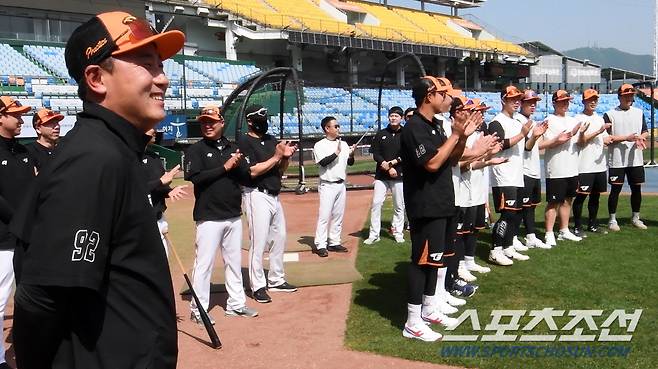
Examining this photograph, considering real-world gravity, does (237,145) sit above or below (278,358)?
above

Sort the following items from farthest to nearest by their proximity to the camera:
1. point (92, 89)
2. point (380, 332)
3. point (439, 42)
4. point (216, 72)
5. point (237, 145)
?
point (439, 42)
point (216, 72)
point (237, 145)
point (380, 332)
point (92, 89)

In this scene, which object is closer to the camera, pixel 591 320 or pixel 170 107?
pixel 591 320

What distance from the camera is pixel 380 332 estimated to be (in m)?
5.08

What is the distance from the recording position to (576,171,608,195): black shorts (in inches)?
341

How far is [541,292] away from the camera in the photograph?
6.04m

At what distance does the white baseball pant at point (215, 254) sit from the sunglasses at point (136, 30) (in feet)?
13.0

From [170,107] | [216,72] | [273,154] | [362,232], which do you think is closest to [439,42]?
[216,72]

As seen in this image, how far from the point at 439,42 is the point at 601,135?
35140 millimetres

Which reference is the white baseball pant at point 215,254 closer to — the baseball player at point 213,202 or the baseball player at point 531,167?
the baseball player at point 213,202

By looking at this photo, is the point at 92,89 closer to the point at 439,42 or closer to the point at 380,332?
the point at 380,332

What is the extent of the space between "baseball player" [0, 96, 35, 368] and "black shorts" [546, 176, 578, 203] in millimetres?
6733

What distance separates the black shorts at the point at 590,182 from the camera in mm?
8672

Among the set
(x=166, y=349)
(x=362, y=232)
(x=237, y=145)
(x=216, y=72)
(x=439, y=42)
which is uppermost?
(x=439, y=42)

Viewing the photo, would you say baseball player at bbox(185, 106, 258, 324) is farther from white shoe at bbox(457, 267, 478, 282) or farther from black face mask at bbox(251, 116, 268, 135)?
white shoe at bbox(457, 267, 478, 282)
